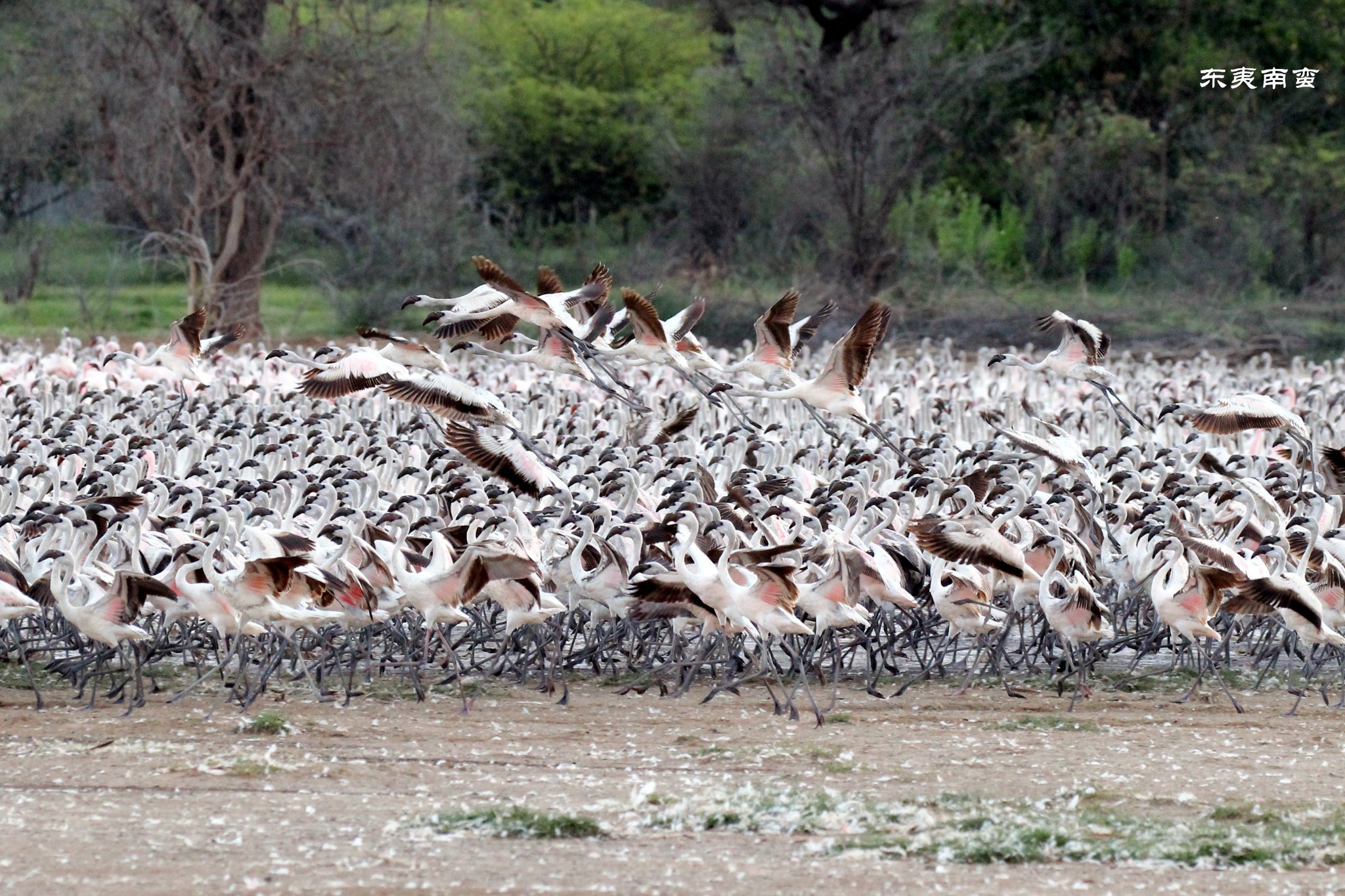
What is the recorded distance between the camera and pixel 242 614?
7.71 metres

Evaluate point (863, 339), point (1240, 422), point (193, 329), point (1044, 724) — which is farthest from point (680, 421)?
point (1044, 724)

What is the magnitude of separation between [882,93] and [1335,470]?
60.3 feet

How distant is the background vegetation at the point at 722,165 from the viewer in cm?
2417

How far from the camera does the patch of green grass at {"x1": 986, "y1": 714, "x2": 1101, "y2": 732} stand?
7.66 metres

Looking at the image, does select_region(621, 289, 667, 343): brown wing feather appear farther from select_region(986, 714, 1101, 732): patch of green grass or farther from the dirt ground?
select_region(986, 714, 1101, 732): patch of green grass

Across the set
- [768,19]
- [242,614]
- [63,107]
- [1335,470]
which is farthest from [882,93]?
[242,614]

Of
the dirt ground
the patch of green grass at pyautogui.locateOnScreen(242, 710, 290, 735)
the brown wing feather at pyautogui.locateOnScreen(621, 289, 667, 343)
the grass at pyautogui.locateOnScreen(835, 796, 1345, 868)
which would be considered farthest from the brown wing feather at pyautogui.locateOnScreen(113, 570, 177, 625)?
the grass at pyautogui.locateOnScreen(835, 796, 1345, 868)

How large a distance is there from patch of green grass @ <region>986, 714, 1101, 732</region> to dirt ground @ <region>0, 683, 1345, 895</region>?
0.06 feet

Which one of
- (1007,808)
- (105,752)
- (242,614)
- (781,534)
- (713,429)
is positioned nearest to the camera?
(1007,808)

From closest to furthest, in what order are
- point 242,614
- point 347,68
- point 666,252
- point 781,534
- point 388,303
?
point 242,614 < point 781,534 < point 347,68 < point 388,303 < point 666,252

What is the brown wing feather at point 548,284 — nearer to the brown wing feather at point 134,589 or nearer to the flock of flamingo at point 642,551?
the flock of flamingo at point 642,551

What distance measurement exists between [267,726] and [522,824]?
70.9 inches

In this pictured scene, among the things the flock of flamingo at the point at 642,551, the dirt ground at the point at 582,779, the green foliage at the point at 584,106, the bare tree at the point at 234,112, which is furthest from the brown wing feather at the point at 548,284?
the green foliage at the point at 584,106

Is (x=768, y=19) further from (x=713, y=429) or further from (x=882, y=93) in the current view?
(x=713, y=429)
